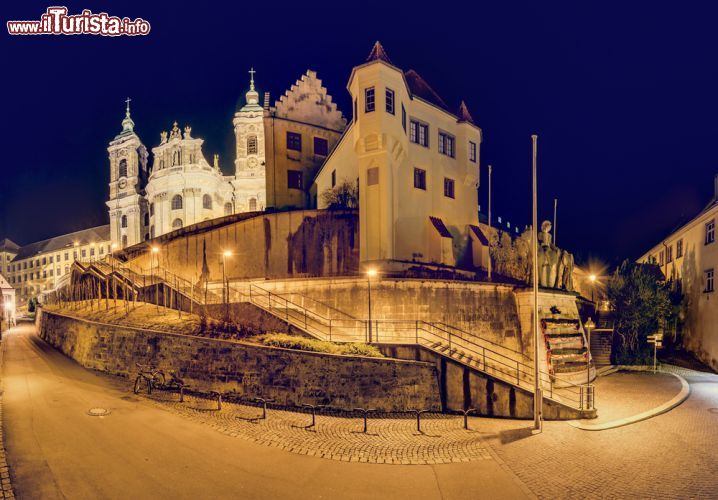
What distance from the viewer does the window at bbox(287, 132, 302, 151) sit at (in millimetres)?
41656

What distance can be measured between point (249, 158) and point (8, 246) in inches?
3300

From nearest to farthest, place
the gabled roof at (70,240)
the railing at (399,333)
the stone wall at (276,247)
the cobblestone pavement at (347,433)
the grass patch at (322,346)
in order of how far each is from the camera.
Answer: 1. the cobblestone pavement at (347,433)
2. the grass patch at (322,346)
3. the railing at (399,333)
4. the stone wall at (276,247)
5. the gabled roof at (70,240)

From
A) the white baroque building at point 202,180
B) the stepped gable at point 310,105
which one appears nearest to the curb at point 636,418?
the stepped gable at point 310,105

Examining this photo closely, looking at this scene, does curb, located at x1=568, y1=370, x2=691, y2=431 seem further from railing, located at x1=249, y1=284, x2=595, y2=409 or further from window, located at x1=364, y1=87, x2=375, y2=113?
window, located at x1=364, y1=87, x2=375, y2=113

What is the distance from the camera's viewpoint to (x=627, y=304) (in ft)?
95.3

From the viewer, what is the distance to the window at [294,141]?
137 ft

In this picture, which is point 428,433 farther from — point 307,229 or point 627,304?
point 627,304

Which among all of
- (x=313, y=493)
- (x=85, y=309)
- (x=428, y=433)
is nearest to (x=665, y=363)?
(x=428, y=433)

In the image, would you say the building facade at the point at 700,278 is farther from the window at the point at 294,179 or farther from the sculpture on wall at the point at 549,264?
the window at the point at 294,179

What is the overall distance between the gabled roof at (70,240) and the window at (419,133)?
244 ft

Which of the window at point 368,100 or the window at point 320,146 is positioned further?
the window at point 320,146

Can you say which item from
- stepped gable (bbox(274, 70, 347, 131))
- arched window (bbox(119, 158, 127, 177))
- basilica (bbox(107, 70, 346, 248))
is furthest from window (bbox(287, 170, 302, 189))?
arched window (bbox(119, 158, 127, 177))

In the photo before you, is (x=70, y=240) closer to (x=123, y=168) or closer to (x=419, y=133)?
(x=123, y=168)

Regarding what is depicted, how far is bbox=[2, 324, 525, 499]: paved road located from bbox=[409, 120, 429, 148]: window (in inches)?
921
